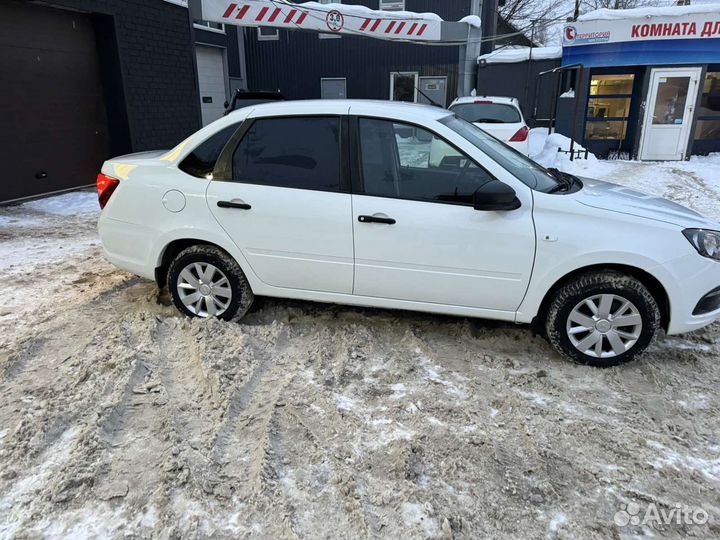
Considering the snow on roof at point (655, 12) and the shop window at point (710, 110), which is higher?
the snow on roof at point (655, 12)

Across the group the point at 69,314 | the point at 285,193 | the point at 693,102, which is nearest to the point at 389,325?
the point at 285,193

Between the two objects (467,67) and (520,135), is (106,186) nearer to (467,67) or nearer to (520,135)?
(520,135)

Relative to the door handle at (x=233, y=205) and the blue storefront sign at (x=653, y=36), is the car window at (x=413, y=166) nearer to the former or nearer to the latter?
the door handle at (x=233, y=205)

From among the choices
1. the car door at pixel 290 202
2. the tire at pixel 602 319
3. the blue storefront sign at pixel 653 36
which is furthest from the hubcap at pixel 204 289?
the blue storefront sign at pixel 653 36

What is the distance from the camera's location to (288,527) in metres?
2.33

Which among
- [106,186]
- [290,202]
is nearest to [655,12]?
[290,202]

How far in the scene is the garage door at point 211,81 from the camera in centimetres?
1595

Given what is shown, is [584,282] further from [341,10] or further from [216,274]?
[341,10]

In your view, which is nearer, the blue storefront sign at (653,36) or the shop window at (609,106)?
the blue storefront sign at (653,36)

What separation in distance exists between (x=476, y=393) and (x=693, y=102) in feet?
44.8

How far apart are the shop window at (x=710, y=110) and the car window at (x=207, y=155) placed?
1405cm

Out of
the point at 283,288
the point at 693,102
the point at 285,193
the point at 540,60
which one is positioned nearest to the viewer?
the point at 285,193

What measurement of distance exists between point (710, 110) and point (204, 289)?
14846 millimetres

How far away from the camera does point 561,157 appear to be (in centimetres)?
1290
